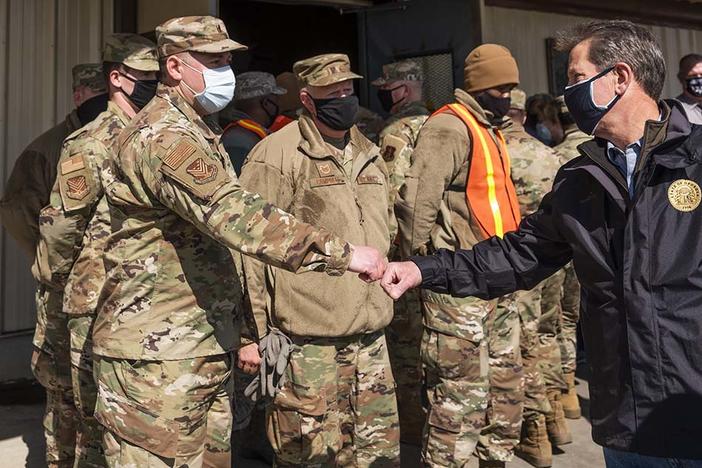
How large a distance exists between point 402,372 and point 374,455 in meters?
1.47

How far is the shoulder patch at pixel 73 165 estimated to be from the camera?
3.47 meters

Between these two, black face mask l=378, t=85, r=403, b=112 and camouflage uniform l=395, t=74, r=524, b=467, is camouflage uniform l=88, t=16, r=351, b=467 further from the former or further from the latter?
black face mask l=378, t=85, r=403, b=112

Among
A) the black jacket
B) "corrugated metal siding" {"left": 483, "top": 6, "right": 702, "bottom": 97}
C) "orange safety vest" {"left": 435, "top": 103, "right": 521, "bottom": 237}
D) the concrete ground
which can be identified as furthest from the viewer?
"corrugated metal siding" {"left": 483, "top": 6, "right": 702, "bottom": 97}

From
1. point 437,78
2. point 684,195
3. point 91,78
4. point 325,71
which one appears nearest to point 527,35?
point 437,78

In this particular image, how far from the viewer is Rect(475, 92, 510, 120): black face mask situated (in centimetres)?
422

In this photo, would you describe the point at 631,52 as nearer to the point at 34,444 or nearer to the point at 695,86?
the point at 695,86

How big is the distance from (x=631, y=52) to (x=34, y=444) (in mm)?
4008

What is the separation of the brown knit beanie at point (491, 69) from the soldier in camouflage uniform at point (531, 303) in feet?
1.82

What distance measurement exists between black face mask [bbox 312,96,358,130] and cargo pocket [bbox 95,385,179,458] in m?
1.61

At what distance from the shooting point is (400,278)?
106 inches

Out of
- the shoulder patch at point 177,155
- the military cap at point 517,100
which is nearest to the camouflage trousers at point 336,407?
the shoulder patch at point 177,155

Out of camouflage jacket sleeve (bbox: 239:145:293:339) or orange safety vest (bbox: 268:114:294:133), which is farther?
orange safety vest (bbox: 268:114:294:133)

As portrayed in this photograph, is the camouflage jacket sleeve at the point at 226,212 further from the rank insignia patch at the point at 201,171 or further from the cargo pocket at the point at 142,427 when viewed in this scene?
the cargo pocket at the point at 142,427

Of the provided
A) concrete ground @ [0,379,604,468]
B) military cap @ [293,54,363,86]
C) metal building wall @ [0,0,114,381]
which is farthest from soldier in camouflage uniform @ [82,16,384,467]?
metal building wall @ [0,0,114,381]
